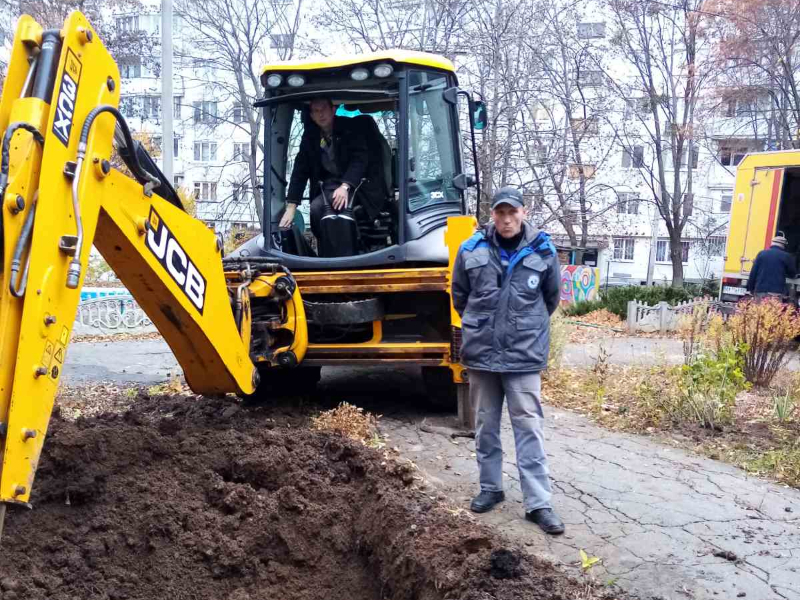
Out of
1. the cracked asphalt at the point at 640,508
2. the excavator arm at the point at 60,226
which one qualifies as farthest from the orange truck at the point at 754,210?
the excavator arm at the point at 60,226

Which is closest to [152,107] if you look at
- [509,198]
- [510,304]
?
[509,198]

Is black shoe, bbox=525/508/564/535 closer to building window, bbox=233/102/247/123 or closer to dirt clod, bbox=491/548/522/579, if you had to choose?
dirt clod, bbox=491/548/522/579

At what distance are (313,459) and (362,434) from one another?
0.84 m

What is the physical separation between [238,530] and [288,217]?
10.7 feet

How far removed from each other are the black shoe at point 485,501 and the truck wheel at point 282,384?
2700 millimetres

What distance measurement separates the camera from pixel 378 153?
6328 mm

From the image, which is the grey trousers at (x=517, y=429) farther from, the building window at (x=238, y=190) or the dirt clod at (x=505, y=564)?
the building window at (x=238, y=190)

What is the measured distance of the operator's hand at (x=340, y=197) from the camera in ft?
19.8

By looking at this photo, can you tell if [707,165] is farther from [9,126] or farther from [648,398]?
[9,126]

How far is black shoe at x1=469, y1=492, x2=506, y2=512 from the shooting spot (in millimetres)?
4090

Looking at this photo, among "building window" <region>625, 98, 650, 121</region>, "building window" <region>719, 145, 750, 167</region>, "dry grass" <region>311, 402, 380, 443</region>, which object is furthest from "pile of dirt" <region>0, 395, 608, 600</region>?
"building window" <region>719, 145, 750, 167</region>

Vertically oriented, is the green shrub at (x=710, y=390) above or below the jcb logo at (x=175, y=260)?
below

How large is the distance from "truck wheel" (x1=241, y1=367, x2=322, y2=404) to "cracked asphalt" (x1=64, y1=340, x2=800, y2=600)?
0.25 metres

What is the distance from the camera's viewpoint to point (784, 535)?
389cm
